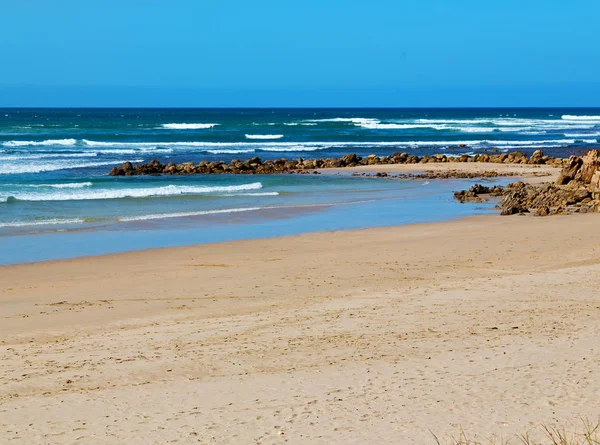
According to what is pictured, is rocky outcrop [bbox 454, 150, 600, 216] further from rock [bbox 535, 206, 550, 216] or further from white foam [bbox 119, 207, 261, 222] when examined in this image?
white foam [bbox 119, 207, 261, 222]

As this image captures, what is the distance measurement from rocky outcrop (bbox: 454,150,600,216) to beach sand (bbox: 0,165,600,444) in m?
5.00

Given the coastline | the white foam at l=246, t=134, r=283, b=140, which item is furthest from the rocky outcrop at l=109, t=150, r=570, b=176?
the white foam at l=246, t=134, r=283, b=140

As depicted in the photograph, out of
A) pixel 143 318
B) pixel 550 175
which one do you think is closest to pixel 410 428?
pixel 143 318

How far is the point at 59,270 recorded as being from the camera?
1193 centimetres

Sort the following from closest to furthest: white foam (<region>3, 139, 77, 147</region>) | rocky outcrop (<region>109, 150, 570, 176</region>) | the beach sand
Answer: the beach sand < rocky outcrop (<region>109, 150, 570, 176</region>) < white foam (<region>3, 139, 77, 147</region>)

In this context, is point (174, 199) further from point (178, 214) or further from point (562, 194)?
point (562, 194)

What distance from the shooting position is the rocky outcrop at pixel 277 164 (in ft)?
103

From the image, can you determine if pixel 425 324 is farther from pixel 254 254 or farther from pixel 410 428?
pixel 254 254

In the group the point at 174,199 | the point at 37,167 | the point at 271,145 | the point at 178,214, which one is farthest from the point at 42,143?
the point at 178,214

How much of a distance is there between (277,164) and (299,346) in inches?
1056

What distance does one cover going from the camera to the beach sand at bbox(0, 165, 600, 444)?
18.2ft

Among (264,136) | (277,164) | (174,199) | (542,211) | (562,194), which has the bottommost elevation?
(174,199)

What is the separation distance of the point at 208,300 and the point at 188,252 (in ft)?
12.7

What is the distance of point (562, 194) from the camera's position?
1884 centimetres
